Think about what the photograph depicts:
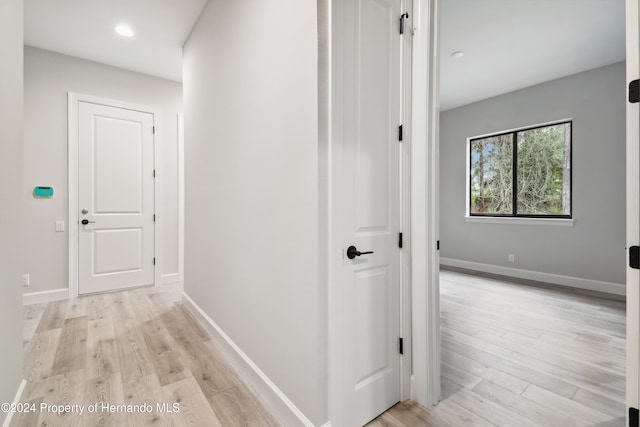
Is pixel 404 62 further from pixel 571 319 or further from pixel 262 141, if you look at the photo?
pixel 571 319

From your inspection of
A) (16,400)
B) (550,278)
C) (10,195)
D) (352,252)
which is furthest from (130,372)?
(550,278)

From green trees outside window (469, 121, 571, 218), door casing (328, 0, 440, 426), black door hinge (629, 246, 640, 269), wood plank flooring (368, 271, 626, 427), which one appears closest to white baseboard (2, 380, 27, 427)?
wood plank flooring (368, 271, 626, 427)

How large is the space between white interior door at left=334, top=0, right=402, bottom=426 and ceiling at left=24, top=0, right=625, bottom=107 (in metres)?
1.43

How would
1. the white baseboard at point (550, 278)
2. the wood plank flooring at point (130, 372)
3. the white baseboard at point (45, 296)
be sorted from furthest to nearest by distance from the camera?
1. the white baseboard at point (550, 278)
2. the white baseboard at point (45, 296)
3. the wood plank flooring at point (130, 372)

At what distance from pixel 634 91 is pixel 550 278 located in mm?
4189

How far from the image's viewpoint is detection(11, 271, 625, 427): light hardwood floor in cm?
156

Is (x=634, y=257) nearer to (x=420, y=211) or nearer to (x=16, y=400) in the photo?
(x=420, y=211)

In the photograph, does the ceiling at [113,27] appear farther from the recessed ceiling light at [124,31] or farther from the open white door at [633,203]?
the open white door at [633,203]

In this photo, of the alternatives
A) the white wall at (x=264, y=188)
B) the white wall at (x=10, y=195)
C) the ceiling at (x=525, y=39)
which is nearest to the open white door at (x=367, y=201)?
the white wall at (x=264, y=188)

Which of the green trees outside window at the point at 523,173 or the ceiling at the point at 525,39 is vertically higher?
the ceiling at the point at 525,39

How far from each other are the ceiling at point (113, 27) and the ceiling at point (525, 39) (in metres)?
2.55

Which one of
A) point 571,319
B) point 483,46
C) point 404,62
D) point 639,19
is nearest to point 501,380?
point 571,319

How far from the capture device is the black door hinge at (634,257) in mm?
976

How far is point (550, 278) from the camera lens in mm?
4199
